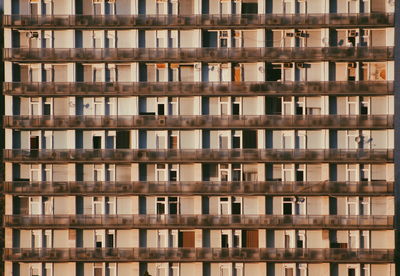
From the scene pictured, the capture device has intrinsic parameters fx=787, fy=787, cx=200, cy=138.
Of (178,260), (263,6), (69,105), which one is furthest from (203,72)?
(178,260)

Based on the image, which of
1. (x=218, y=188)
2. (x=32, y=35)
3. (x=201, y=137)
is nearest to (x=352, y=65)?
(x=201, y=137)

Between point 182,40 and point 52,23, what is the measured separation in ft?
34.0

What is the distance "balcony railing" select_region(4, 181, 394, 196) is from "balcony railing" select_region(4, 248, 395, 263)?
14.8 ft

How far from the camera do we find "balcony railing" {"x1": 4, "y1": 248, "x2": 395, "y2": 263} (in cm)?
6181

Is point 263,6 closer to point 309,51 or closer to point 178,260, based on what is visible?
point 309,51

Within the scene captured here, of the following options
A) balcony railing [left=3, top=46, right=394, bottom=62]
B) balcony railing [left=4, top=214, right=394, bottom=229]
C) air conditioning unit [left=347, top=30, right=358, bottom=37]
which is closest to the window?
balcony railing [left=4, top=214, right=394, bottom=229]

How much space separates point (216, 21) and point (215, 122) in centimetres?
792

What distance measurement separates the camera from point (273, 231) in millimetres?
62344

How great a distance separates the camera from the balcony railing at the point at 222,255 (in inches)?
2434

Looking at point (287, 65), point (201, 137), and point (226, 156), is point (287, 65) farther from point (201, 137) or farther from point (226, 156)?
point (201, 137)

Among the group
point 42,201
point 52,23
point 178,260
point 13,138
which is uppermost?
point 52,23

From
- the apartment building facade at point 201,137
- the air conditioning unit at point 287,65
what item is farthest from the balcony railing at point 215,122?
the air conditioning unit at point 287,65

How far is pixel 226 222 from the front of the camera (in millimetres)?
61906

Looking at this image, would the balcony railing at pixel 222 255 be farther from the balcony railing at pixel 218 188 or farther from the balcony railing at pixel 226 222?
the balcony railing at pixel 218 188
